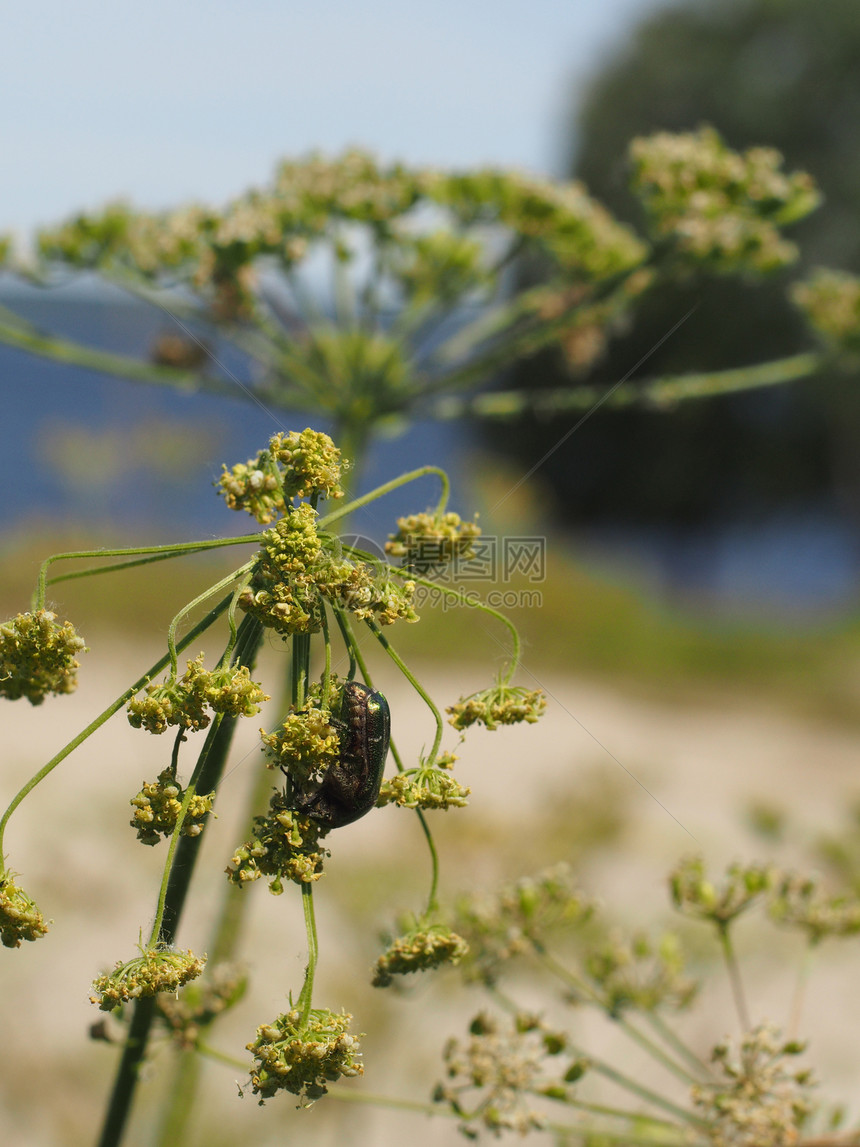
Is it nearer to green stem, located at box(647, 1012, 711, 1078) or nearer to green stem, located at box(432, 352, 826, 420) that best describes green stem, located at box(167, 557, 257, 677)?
green stem, located at box(647, 1012, 711, 1078)

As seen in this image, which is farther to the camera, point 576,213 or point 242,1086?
point 576,213

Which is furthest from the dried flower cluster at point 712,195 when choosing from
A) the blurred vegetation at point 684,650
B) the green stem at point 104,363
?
the blurred vegetation at point 684,650

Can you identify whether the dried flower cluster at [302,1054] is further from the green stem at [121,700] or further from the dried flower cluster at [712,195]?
the dried flower cluster at [712,195]

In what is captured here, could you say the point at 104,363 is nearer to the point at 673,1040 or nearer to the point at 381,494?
the point at 381,494

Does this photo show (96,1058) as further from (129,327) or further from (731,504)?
(731,504)

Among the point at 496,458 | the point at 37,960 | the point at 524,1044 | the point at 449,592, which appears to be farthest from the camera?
the point at 496,458

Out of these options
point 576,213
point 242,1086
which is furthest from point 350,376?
point 242,1086

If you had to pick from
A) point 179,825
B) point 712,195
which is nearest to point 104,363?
point 712,195

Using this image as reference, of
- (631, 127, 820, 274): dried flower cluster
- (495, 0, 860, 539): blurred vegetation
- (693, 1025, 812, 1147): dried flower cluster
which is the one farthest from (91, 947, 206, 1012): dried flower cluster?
(495, 0, 860, 539): blurred vegetation
